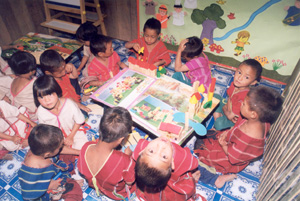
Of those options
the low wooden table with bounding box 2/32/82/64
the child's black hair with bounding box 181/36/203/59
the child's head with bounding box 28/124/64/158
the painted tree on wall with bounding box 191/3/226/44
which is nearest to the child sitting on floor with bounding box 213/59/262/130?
the child's black hair with bounding box 181/36/203/59

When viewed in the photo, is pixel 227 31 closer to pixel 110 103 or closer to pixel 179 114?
pixel 179 114

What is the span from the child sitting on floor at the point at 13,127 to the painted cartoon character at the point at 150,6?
3110mm

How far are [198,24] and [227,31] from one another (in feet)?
1.89

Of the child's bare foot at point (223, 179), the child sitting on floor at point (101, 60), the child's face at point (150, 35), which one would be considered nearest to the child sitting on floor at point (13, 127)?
the child sitting on floor at point (101, 60)

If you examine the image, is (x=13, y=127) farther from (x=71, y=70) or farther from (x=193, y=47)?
(x=193, y=47)

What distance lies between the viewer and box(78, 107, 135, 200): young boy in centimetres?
184

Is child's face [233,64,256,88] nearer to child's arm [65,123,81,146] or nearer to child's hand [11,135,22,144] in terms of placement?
child's arm [65,123,81,146]

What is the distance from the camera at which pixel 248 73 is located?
2531mm

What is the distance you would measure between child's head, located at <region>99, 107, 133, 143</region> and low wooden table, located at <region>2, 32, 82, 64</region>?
6.96 ft

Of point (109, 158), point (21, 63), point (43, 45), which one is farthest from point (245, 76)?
point (43, 45)

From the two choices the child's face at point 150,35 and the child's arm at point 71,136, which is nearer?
the child's arm at point 71,136

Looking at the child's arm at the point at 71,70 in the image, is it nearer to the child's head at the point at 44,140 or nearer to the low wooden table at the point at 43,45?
the low wooden table at the point at 43,45

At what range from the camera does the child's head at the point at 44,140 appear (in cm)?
195

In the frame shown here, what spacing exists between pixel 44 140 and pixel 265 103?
2198 mm
